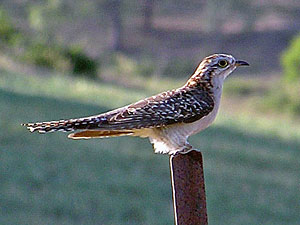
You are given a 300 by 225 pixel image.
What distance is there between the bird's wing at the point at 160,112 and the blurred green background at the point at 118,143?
5.36 meters

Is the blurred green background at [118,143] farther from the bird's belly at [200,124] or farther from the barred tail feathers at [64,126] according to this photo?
the barred tail feathers at [64,126]

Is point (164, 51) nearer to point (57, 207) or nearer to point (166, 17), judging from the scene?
point (166, 17)

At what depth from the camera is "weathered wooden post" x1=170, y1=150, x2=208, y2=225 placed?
12.6 feet

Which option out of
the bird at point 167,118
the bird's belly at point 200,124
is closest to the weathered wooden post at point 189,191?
the bird at point 167,118

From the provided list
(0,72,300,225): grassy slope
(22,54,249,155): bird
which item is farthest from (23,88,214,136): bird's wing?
(0,72,300,225): grassy slope

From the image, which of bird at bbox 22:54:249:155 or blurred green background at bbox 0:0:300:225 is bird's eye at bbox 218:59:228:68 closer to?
bird at bbox 22:54:249:155

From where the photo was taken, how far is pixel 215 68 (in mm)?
5258

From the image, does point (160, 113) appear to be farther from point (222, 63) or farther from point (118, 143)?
point (118, 143)

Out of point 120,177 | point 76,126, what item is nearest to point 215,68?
point 76,126

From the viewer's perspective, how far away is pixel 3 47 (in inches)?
1419

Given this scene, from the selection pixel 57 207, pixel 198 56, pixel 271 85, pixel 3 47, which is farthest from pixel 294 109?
pixel 57 207

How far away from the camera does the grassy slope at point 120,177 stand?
10.6 metres

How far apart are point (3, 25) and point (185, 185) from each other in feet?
115

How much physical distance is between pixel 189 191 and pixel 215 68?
1545 mm
